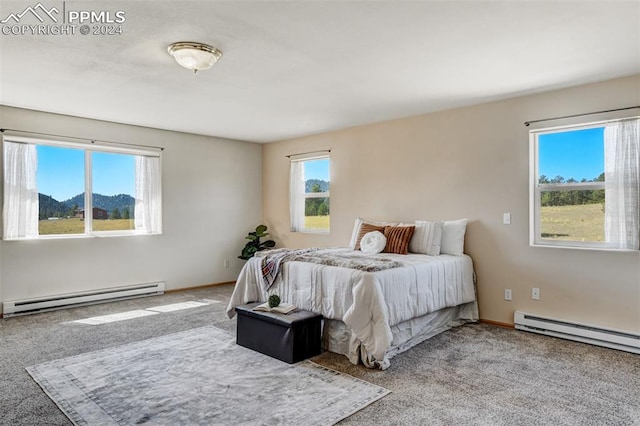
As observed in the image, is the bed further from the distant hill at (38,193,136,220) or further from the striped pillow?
the distant hill at (38,193,136,220)

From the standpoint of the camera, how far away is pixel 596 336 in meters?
3.45

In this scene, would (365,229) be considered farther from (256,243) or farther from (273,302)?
(256,243)

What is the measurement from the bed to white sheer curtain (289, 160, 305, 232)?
2.49 metres

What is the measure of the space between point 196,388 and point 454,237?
3017 millimetres

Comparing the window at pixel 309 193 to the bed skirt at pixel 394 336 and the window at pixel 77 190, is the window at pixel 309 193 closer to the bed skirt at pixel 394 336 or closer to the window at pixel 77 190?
the window at pixel 77 190

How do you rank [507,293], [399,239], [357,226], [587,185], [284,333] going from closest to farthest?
1. [284,333]
2. [587,185]
3. [507,293]
4. [399,239]
5. [357,226]

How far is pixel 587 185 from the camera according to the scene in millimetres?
3719

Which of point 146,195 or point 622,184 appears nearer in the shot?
point 622,184

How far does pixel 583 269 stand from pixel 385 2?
306 centimetres

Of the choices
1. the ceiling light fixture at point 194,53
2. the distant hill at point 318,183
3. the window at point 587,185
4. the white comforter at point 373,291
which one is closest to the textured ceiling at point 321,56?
the ceiling light fixture at point 194,53

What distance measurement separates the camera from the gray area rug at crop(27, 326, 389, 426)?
2248mm

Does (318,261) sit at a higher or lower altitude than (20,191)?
lower

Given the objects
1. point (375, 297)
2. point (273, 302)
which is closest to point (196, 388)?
point (273, 302)

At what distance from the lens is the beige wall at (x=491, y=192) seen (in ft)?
11.5
